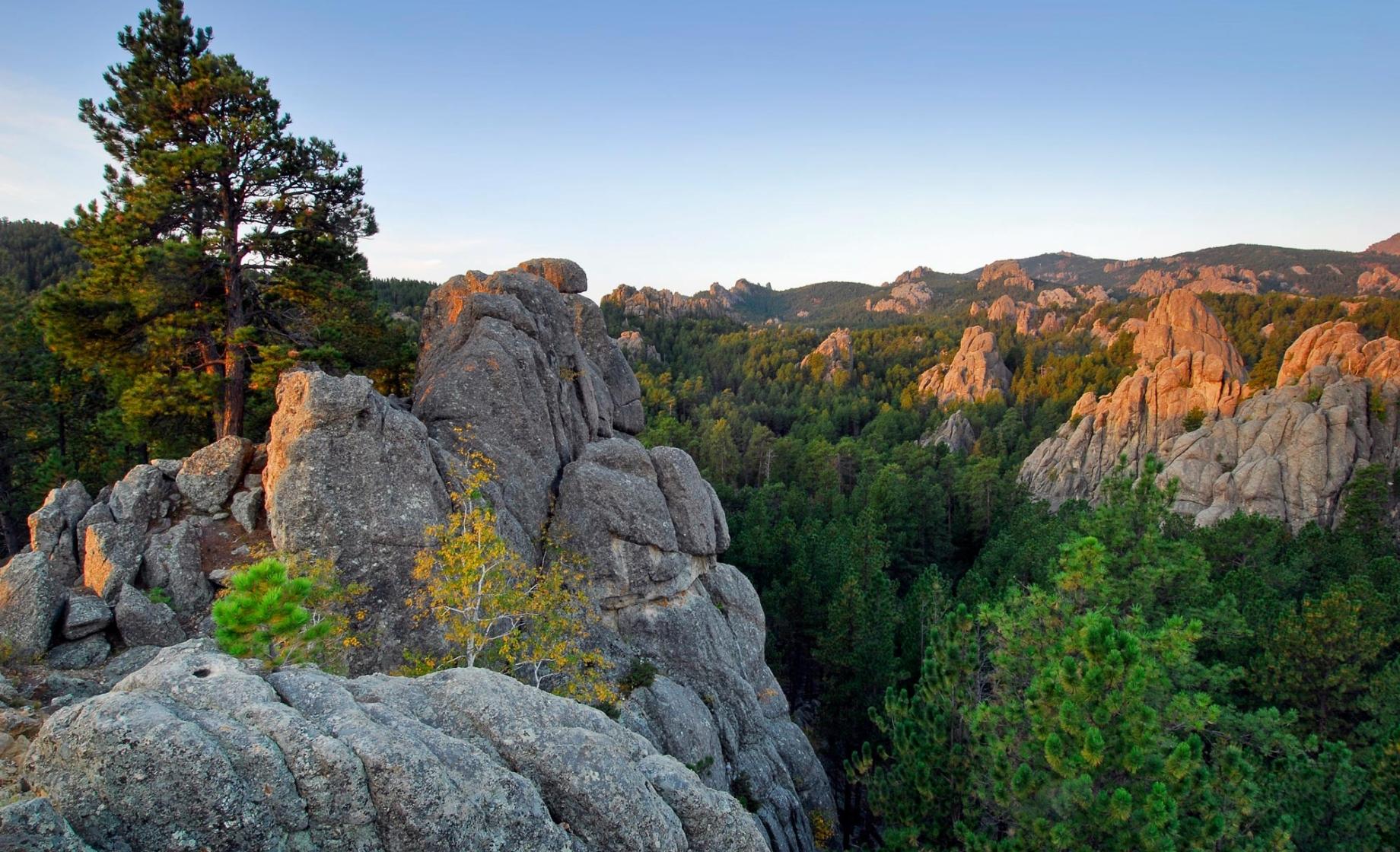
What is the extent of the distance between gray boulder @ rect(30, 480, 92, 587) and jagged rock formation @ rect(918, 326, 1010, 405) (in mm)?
113110

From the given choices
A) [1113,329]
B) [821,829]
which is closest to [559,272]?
[821,829]

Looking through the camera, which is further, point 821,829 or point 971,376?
point 971,376

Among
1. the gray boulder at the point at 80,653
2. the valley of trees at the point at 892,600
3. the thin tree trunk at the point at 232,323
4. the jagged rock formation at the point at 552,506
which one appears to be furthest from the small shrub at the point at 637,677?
the thin tree trunk at the point at 232,323

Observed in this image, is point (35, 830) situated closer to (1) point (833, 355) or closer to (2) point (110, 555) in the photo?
(2) point (110, 555)

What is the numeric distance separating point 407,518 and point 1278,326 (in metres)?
137

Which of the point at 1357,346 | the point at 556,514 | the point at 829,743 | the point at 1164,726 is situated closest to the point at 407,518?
the point at 556,514

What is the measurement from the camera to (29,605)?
13133mm

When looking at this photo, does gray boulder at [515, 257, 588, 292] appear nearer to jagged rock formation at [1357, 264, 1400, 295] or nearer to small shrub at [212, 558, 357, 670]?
small shrub at [212, 558, 357, 670]

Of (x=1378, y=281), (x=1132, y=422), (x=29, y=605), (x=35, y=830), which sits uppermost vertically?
(x=1378, y=281)

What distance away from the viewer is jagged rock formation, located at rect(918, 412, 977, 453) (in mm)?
92938

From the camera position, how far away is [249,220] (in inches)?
811

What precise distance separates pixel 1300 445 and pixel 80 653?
2857 inches

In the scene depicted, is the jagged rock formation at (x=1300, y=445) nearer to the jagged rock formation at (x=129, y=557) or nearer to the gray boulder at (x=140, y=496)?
the jagged rock formation at (x=129, y=557)

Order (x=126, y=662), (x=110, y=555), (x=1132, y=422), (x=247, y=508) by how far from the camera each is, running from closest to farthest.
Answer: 1. (x=126, y=662)
2. (x=110, y=555)
3. (x=247, y=508)
4. (x=1132, y=422)
